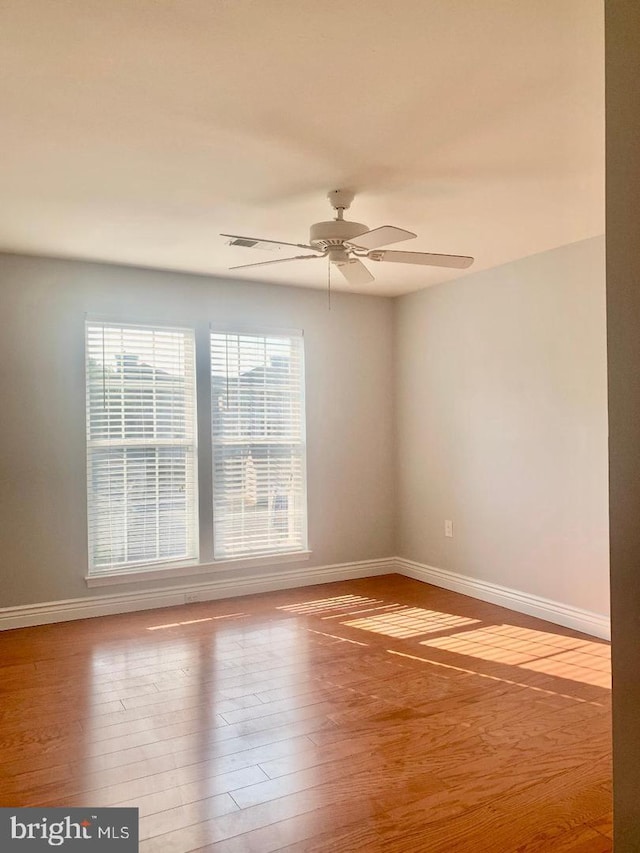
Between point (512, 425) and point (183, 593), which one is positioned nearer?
point (512, 425)

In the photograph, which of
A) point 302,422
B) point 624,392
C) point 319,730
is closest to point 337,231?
point 624,392

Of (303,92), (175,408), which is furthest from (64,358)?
(303,92)

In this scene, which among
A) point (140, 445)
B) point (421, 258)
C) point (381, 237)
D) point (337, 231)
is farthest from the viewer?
point (140, 445)

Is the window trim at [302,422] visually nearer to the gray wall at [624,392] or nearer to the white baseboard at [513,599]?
the white baseboard at [513,599]

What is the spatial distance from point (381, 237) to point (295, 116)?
0.67 metres

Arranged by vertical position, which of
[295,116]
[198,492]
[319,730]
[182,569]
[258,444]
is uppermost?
[295,116]

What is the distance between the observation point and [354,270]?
323cm

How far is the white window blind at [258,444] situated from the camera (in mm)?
4664

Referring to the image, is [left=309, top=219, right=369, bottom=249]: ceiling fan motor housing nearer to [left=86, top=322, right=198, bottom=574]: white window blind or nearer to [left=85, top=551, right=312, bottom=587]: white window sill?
[left=86, top=322, right=198, bottom=574]: white window blind

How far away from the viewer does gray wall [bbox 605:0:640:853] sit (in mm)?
1013

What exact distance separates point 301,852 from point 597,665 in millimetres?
2095

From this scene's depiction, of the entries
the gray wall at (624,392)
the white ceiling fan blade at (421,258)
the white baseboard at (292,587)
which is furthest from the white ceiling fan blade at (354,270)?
the white baseboard at (292,587)

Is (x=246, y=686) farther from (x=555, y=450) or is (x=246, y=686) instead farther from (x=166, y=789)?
(x=555, y=450)

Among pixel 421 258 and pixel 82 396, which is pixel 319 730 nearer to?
pixel 421 258
